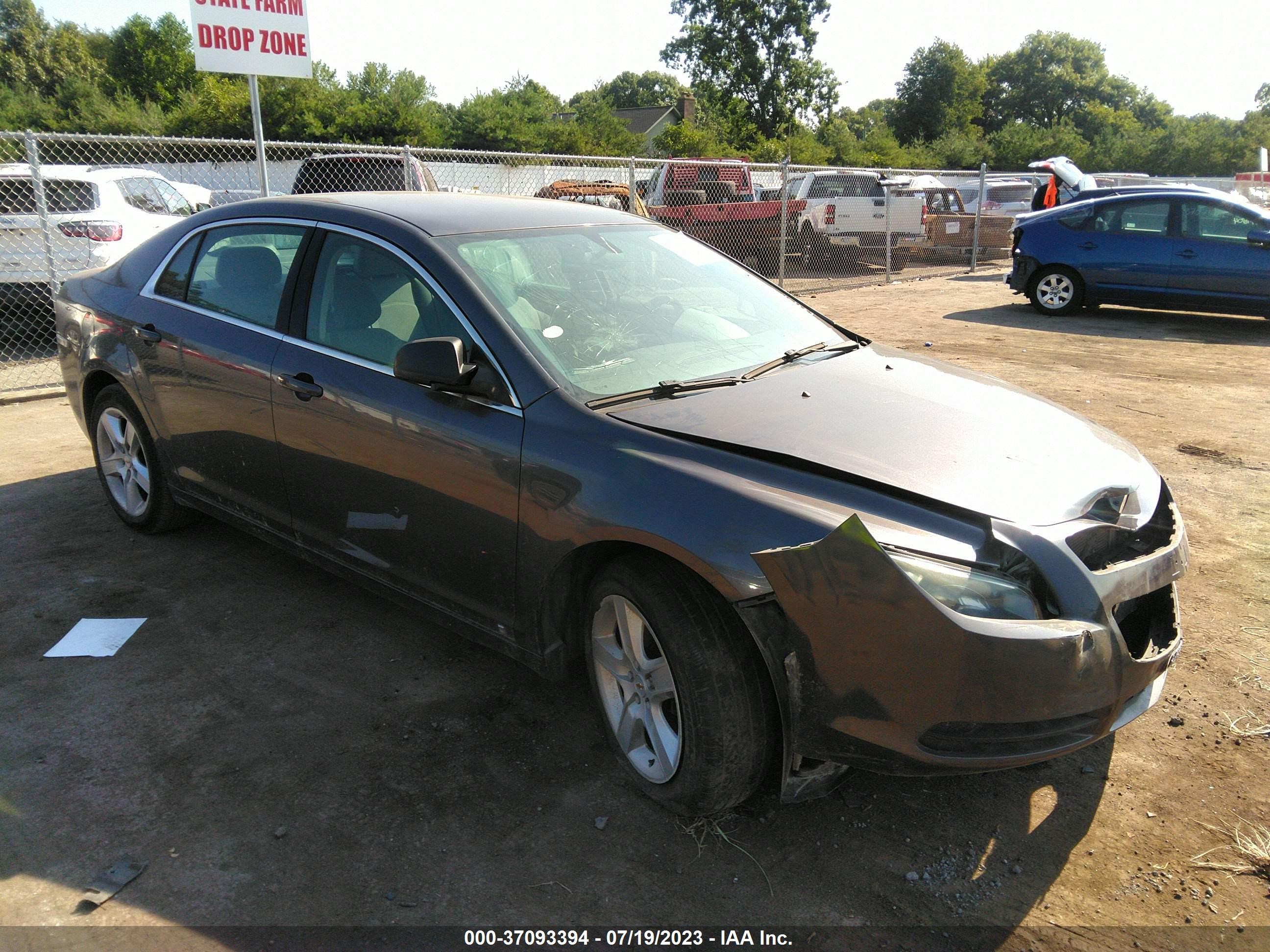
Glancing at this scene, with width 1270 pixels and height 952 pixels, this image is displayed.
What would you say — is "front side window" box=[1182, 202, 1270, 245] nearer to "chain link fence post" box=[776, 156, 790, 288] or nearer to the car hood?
"chain link fence post" box=[776, 156, 790, 288]

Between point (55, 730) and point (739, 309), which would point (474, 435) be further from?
point (55, 730)

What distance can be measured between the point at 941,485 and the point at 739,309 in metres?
1.54

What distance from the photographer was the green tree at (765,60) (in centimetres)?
5538

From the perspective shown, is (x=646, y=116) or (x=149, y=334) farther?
(x=646, y=116)

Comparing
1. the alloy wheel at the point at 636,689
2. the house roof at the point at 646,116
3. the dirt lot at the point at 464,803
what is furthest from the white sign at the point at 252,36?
the house roof at the point at 646,116

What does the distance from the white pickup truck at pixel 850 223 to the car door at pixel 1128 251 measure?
5.35 metres

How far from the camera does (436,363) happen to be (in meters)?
2.95

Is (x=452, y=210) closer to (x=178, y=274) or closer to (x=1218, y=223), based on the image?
(x=178, y=274)

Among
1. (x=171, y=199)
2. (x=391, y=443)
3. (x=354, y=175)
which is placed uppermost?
(x=354, y=175)

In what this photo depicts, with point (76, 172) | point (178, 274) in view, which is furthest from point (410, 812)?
point (76, 172)

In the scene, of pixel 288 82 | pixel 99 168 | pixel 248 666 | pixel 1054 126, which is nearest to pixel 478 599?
pixel 248 666

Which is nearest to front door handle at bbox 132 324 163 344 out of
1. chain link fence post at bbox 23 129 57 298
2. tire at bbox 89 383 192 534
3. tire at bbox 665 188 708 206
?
tire at bbox 89 383 192 534

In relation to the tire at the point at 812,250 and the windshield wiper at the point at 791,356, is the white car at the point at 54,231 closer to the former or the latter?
the windshield wiper at the point at 791,356

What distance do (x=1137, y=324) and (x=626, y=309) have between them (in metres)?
11.1
